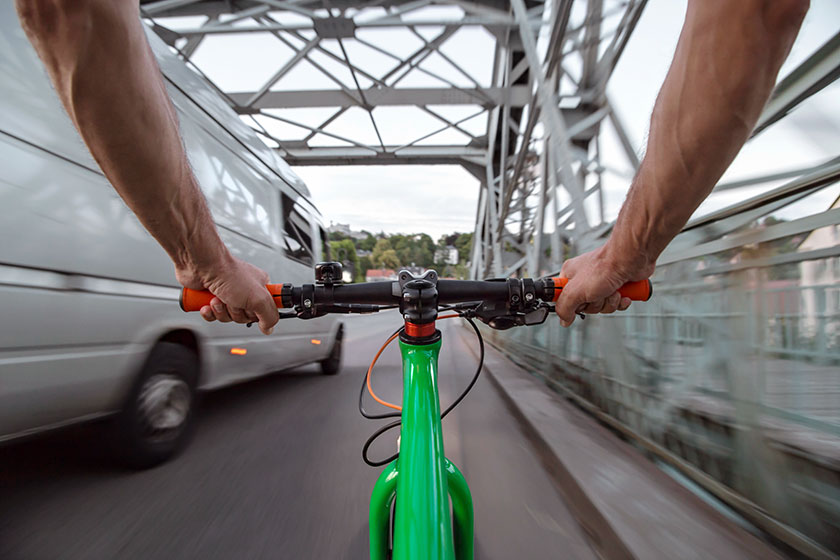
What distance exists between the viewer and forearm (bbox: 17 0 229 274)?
1.98 ft

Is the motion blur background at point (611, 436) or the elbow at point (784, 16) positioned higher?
the elbow at point (784, 16)

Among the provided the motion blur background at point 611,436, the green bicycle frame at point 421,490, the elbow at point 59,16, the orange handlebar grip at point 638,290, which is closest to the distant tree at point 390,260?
the motion blur background at point 611,436

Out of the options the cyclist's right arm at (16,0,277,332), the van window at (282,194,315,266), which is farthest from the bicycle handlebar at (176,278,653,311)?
the van window at (282,194,315,266)

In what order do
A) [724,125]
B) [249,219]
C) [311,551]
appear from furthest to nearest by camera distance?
[249,219] → [311,551] → [724,125]

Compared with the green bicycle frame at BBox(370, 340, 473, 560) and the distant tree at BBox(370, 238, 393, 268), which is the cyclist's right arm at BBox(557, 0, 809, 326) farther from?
the distant tree at BBox(370, 238, 393, 268)

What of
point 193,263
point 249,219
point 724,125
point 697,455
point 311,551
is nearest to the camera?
point 724,125

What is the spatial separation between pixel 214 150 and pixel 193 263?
106 inches

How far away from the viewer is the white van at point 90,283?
177 cm

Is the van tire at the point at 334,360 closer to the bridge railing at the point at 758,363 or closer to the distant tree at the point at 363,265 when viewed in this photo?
the distant tree at the point at 363,265

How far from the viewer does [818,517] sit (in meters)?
1.52

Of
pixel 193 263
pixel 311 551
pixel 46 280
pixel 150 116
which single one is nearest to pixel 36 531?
pixel 46 280

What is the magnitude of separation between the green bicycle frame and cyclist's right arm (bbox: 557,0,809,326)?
698 mm

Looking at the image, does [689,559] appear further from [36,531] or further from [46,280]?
[46,280]

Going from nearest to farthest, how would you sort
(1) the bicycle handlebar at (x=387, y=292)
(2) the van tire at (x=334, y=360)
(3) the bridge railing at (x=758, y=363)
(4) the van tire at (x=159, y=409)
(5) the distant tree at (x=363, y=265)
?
(1) the bicycle handlebar at (x=387, y=292) < (3) the bridge railing at (x=758, y=363) < (4) the van tire at (x=159, y=409) < (2) the van tire at (x=334, y=360) < (5) the distant tree at (x=363, y=265)
